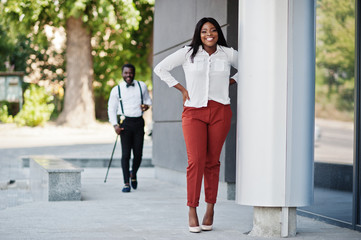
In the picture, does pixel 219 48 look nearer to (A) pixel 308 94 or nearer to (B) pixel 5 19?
(A) pixel 308 94

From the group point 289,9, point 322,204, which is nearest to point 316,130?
point 322,204

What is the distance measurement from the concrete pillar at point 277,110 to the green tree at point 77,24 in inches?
764

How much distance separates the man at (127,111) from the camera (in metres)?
9.55

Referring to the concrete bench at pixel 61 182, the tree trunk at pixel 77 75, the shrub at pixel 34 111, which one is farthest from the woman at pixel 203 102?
the tree trunk at pixel 77 75

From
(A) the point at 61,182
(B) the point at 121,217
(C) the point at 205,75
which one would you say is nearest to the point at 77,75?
(A) the point at 61,182

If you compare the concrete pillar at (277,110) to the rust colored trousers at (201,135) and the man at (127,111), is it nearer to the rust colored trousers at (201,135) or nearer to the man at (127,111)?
the rust colored trousers at (201,135)

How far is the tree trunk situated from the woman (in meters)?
22.7

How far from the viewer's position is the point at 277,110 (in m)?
5.43

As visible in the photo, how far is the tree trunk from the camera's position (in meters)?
28.2

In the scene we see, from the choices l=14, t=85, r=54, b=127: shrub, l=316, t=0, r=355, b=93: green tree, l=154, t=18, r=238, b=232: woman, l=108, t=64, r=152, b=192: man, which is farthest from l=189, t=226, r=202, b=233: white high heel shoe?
l=14, t=85, r=54, b=127: shrub

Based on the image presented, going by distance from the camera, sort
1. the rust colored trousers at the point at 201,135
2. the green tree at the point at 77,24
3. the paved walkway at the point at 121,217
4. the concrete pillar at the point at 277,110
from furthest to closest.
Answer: the green tree at the point at 77,24
the rust colored trousers at the point at 201,135
the paved walkway at the point at 121,217
the concrete pillar at the point at 277,110

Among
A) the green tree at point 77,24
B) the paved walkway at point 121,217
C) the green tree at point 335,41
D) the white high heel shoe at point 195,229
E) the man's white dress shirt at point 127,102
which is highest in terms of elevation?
the green tree at point 77,24

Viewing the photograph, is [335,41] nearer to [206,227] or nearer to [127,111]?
[206,227]

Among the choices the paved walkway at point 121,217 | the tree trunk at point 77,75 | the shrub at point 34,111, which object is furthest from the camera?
the tree trunk at point 77,75
